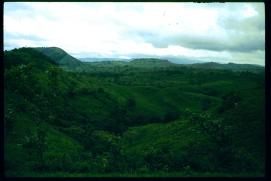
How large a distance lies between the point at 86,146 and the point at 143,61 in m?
171

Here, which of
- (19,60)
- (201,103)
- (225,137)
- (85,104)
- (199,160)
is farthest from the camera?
(201,103)

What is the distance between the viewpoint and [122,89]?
7212cm

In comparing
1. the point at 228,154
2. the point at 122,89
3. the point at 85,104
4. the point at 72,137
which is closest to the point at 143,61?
the point at 122,89

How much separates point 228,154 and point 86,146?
12.0 meters

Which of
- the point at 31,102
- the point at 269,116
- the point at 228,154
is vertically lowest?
the point at 228,154

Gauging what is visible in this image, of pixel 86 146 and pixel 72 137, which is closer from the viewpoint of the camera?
pixel 86 146

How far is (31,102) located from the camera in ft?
57.5

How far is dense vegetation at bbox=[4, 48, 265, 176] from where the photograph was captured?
12578mm

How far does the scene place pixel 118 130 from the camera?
4272 cm

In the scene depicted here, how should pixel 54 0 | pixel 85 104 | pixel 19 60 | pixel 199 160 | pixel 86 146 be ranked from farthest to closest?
1. pixel 85 104
2. pixel 19 60
3. pixel 86 146
4. pixel 199 160
5. pixel 54 0

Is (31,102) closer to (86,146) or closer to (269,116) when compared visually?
(86,146)

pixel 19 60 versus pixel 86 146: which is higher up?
pixel 19 60

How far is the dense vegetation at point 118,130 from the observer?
12578mm

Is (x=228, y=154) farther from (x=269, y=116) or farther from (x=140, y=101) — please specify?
(x=140, y=101)
